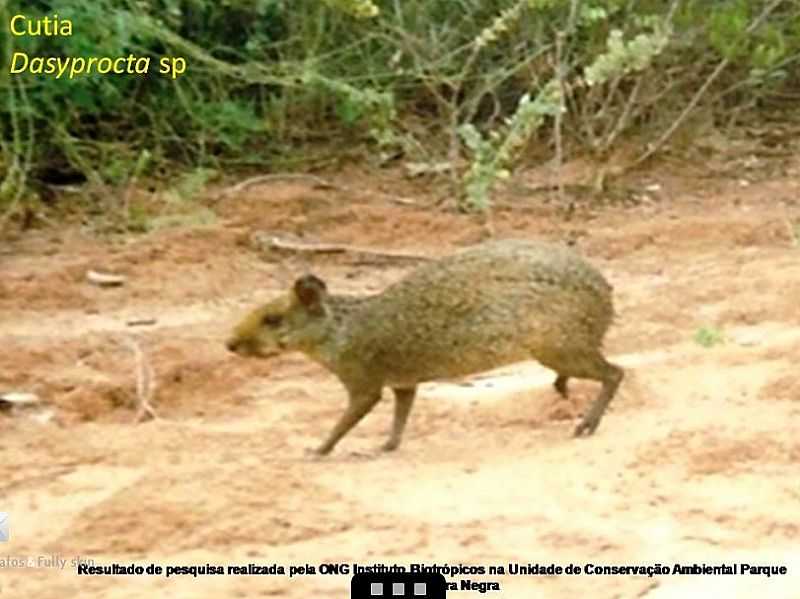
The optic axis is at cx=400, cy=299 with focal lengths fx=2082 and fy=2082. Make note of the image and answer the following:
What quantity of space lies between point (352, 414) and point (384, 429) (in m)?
0.42

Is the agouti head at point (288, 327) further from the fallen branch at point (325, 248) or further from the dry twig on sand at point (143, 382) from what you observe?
the fallen branch at point (325, 248)

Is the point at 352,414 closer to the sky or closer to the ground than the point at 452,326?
closer to the ground

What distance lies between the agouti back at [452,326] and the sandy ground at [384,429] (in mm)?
200

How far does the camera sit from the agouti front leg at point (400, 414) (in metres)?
6.45

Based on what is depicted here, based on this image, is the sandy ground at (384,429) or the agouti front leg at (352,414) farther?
the agouti front leg at (352,414)

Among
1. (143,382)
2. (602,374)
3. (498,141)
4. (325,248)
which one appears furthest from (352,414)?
(498,141)

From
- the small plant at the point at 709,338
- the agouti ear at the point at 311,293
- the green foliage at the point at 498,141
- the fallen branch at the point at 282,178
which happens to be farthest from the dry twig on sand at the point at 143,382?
the fallen branch at the point at 282,178

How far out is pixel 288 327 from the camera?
6.62 m

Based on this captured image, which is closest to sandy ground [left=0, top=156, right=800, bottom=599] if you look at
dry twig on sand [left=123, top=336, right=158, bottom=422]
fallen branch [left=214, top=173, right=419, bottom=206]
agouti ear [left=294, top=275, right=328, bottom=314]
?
dry twig on sand [left=123, top=336, right=158, bottom=422]

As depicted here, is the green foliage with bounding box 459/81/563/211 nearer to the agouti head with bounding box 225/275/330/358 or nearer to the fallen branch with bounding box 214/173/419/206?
the fallen branch with bounding box 214/173/419/206

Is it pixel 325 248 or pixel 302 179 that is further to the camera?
pixel 302 179

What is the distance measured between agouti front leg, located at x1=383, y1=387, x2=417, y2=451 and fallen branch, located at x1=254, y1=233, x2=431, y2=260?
331 cm

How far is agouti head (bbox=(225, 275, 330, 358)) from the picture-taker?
661cm

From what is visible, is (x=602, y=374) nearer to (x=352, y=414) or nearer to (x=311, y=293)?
(x=352, y=414)
